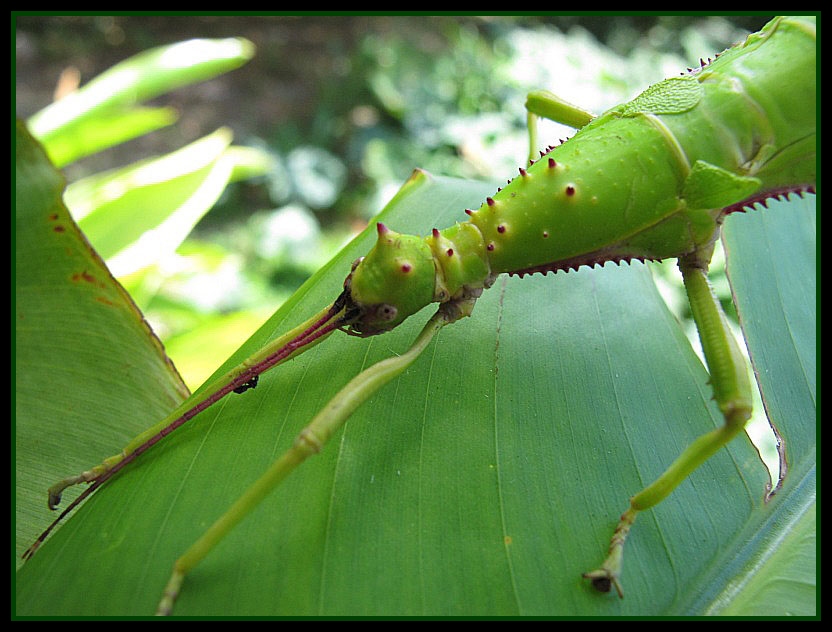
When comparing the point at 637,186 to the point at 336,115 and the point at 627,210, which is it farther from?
the point at 336,115

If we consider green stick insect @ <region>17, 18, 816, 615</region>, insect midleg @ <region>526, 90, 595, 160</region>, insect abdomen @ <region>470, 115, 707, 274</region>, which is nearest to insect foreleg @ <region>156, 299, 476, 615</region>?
green stick insect @ <region>17, 18, 816, 615</region>

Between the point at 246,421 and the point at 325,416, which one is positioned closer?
the point at 325,416

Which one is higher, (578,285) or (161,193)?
(161,193)

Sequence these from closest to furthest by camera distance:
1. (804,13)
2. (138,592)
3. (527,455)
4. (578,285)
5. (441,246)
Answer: (138,592), (527,455), (441,246), (804,13), (578,285)

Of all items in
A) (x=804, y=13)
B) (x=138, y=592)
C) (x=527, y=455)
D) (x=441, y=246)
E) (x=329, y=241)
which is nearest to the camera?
(x=138, y=592)

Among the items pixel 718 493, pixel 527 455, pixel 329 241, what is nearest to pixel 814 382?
pixel 718 493

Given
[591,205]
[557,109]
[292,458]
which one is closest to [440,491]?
[292,458]

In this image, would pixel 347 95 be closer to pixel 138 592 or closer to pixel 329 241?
pixel 329 241

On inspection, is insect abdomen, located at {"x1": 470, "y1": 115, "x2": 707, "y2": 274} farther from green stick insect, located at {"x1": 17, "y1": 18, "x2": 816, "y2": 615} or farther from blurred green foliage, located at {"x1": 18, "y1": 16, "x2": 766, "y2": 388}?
blurred green foliage, located at {"x1": 18, "y1": 16, "x2": 766, "y2": 388}
